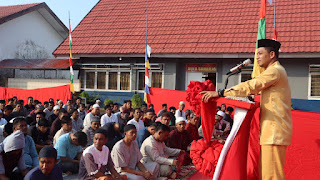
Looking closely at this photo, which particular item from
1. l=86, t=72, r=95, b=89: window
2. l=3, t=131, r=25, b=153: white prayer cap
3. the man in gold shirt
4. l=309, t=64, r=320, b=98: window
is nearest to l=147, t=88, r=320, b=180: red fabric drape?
the man in gold shirt

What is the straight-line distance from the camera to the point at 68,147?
5.62 m

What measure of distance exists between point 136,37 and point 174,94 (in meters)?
4.93

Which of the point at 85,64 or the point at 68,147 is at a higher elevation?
the point at 85,64

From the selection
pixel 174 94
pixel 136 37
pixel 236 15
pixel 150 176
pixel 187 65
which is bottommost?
pixel 150 176

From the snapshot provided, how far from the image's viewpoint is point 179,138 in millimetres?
6809

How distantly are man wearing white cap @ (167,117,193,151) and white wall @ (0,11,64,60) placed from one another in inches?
603

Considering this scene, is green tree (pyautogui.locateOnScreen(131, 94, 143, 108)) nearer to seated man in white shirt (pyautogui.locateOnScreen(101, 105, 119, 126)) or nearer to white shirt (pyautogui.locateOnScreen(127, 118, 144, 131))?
seated man in white shirt (pyautogui.locateOnScreen(101, 105, 119, 126))

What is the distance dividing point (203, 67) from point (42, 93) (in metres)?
6.72

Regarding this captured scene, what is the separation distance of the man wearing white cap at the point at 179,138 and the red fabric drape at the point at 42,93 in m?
7.16

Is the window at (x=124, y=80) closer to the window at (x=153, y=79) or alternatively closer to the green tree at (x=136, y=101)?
Result: the window at (x=153, y=79)

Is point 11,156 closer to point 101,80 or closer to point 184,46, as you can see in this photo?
point 184,46

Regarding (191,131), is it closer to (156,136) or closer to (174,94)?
(156,136)

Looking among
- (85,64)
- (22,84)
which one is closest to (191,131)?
(85,64)

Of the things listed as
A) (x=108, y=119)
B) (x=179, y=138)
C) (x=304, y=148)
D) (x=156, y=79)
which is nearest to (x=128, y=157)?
(x=179, y=138)
